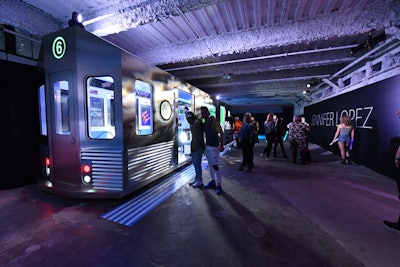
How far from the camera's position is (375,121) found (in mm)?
4957

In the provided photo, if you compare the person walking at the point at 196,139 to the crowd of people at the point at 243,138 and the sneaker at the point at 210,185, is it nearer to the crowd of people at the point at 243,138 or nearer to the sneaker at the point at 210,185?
the crowd of people at the point at 243,138

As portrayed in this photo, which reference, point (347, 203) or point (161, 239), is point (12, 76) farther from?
point (347, 203)

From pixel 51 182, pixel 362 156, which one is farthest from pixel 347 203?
pixel 51 182

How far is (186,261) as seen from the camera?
1795 mm

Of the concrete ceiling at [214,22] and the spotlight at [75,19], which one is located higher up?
the concrete ceiling at [214,22]

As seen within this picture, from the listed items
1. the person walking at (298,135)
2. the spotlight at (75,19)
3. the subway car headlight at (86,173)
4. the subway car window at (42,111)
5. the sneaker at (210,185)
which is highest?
the spotlight at (75,19)

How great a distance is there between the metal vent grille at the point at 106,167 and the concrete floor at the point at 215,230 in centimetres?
35

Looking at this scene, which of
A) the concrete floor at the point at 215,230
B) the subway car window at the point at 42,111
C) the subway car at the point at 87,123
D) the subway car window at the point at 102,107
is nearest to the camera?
the concrete floor at the point at 215,230

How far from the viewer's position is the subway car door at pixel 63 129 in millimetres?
3096

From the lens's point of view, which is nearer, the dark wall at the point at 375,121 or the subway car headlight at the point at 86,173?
the subway car headlight at the point at 86,173

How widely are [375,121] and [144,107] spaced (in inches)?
252

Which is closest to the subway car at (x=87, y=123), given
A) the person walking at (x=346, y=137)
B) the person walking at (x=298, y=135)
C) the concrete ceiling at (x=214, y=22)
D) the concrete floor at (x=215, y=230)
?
the concrete floor at (x=215, y=230)

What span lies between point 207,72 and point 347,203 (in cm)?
615

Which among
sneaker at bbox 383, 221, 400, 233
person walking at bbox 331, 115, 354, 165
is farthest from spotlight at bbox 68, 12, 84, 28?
person walking at bbox 331, 115, 354, 165
